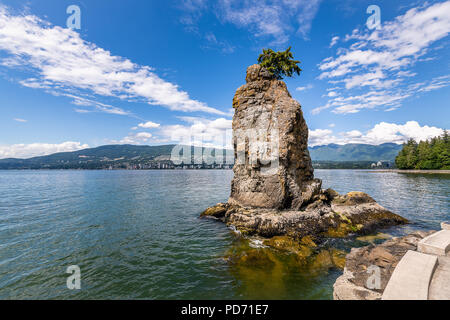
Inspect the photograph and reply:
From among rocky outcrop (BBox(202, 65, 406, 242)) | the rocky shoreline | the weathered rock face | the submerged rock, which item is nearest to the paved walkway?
the rocky shoreline

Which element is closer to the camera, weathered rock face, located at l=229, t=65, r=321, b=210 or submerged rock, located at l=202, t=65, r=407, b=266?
submerged rock, located at l=202, t=65, r=407, b=266

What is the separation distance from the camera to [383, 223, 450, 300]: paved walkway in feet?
19.6

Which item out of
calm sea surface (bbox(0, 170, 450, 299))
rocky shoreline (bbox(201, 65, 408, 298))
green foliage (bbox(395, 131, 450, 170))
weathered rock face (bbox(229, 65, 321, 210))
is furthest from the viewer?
green foliage (bbox(395, 131, 450, 170))

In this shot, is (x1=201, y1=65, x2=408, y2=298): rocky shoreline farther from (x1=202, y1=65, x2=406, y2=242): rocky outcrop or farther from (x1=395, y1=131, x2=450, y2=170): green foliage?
(x1=395, y1=131, x2=450, y2=170): green foliage

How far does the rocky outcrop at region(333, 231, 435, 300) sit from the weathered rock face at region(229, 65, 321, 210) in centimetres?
954

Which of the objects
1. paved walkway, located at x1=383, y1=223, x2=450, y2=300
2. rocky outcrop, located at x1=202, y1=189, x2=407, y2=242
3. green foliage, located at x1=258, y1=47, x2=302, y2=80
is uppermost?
green foliage, located at x1=258, y1=47, x2=302, y2=80

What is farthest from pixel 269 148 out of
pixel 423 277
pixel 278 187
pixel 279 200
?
pixel 423 277

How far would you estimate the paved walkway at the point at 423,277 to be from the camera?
597 centimetres

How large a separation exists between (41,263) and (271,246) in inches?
648

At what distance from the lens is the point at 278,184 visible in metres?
20.8

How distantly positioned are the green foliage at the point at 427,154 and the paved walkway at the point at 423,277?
109 m

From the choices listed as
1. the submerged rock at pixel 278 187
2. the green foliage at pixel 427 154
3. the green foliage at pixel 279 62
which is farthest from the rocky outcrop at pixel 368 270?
the green foliage at pixel 427 154

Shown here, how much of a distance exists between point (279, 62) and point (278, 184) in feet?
55.0
